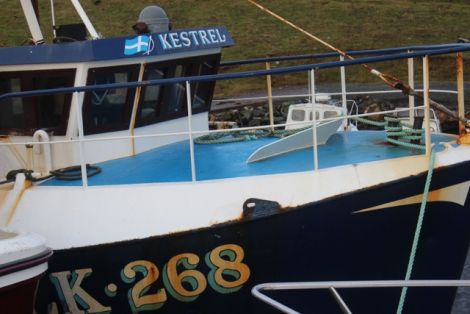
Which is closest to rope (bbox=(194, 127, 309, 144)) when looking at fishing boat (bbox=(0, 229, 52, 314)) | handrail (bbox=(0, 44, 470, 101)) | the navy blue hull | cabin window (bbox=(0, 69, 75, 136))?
cabin window (bbox=(0, 69, 75, 136))

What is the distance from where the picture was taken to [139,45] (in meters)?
8.38

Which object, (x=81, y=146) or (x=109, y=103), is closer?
(x=81, y=146)

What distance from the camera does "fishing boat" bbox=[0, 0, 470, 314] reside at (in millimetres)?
7219

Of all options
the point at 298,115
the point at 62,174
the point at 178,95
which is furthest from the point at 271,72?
the point at 298,115

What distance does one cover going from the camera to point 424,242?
7.58 meters

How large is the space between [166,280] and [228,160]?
60.6 inches

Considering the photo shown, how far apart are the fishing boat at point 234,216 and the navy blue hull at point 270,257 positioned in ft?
0.03

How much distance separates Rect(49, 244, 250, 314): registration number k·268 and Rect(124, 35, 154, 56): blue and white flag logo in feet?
7.64

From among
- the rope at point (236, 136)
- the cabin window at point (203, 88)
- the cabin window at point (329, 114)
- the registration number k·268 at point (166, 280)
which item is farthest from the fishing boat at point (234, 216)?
the cabin window at point (329, 114)

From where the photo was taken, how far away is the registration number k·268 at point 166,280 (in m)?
7.25

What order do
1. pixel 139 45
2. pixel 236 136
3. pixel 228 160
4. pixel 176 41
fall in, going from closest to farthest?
pixel 228 160, pixel 139 45, pixel 176 41, pixel 236 136

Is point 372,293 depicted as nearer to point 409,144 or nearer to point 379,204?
point 379,204

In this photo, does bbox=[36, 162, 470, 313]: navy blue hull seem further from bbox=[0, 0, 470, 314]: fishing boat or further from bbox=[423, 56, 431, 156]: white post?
bbox=[423, 56, 431, 156]: white post

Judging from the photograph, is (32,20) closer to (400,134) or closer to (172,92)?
(172,92)
